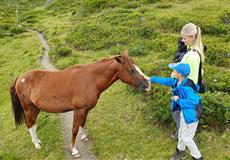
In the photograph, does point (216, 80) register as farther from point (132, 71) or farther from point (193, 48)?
point (193, 48)

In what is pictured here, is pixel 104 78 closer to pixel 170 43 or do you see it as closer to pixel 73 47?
pixel 170 43

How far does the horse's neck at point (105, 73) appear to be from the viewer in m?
9.46

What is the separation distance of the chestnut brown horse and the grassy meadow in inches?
55.6

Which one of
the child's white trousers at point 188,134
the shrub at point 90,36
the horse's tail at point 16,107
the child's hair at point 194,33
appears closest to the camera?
the child's hair at point 194,33

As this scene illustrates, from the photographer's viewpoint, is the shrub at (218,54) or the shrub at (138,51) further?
the shrub at (138,51)

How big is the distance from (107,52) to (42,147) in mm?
10705

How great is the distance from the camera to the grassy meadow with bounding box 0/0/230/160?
10.1 metres

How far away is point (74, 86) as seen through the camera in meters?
9.76

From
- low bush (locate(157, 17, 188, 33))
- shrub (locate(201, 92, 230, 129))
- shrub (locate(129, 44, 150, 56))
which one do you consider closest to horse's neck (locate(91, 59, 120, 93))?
shrub (locate(201, 92, 230, 129))

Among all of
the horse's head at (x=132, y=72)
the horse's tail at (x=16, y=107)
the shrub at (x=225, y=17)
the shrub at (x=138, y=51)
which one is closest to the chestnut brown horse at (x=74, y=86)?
the horse's head at (x=132, y=72)

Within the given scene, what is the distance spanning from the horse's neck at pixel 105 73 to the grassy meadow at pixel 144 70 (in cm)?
201

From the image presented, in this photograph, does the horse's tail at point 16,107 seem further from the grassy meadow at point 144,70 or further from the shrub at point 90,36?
the shrub at point 90,36

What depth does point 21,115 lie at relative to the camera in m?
11.1

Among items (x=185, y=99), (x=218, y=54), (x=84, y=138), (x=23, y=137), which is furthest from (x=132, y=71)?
(x=218, y=54)
